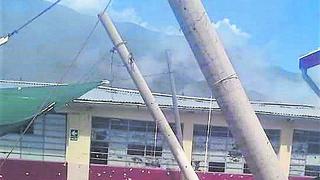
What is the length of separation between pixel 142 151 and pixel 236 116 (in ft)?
18.4

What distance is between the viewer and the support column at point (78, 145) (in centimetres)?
593

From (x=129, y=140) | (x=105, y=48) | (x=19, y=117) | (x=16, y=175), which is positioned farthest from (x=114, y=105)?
(x=105, y=48)

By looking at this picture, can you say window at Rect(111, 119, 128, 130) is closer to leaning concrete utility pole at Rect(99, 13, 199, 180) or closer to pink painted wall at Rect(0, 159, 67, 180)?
pink painted wall at Rect(0, 159, 67, 180)

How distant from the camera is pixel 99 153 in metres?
6.23

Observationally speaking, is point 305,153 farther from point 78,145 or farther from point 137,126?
point 78,145

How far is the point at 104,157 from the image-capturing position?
6273 millimetres

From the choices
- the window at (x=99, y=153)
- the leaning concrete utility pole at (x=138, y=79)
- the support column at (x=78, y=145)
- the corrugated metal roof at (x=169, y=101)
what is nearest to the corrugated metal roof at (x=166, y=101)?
the corrugated metal roof at (x=169, y=101)

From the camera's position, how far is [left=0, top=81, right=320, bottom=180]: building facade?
5.95m

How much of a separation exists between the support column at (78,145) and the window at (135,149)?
615mm

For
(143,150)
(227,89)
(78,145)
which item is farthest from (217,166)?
(227,89)

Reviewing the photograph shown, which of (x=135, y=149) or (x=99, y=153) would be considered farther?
(x=135, y=149)

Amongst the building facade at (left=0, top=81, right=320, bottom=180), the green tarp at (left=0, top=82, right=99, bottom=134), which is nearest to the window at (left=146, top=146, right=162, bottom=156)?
the building facade at (left=0, top=81, right=320, bottom=180)

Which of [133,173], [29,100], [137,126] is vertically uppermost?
[29,100]

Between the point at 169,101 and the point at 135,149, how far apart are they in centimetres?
83
